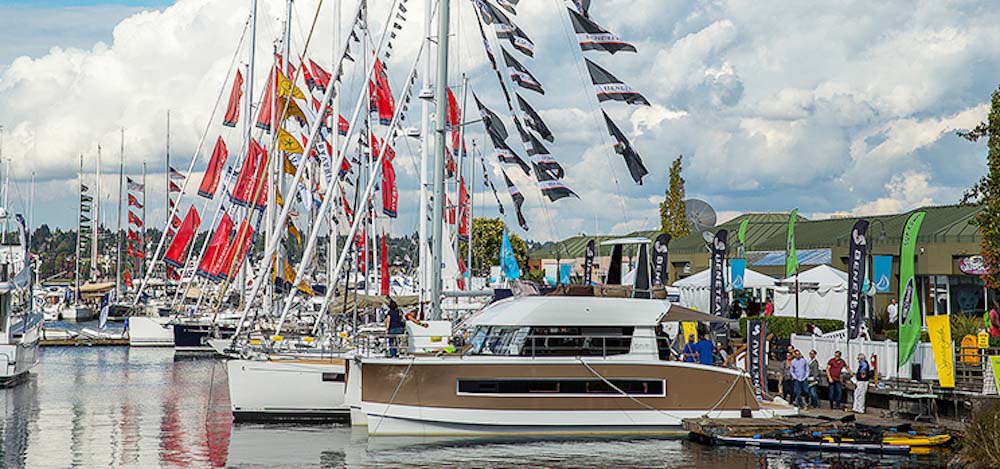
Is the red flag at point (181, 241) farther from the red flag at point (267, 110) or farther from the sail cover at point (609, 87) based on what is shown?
the sail cover at point (609, 87)

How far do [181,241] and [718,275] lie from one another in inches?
1117

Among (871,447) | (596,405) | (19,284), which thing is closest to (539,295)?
(596,405)

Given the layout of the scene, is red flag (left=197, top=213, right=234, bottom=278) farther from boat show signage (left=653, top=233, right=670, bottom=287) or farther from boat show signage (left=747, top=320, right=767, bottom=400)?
boat show signage (left=747, top=320, right=767, bottom=400)

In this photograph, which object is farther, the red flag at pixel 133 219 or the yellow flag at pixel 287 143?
the red flag at pixel 133 219

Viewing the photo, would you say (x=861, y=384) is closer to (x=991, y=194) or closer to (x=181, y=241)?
(x=991, y=194)

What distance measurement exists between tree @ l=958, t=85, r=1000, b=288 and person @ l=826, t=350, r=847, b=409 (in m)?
5.58

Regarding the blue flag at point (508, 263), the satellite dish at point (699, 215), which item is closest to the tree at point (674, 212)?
the satellite dish at point (699, 215)

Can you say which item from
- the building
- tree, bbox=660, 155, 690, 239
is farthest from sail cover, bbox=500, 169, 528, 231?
tree, bbox=660, 155, 690, 239

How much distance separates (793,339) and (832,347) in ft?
5.37

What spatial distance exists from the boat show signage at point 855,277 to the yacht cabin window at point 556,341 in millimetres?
8974

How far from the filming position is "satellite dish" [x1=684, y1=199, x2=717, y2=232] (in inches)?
3420

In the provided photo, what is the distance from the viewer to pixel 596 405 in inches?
1238

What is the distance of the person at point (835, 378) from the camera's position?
34688mm

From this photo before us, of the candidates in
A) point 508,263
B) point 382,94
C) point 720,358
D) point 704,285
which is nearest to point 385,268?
point 382,94
